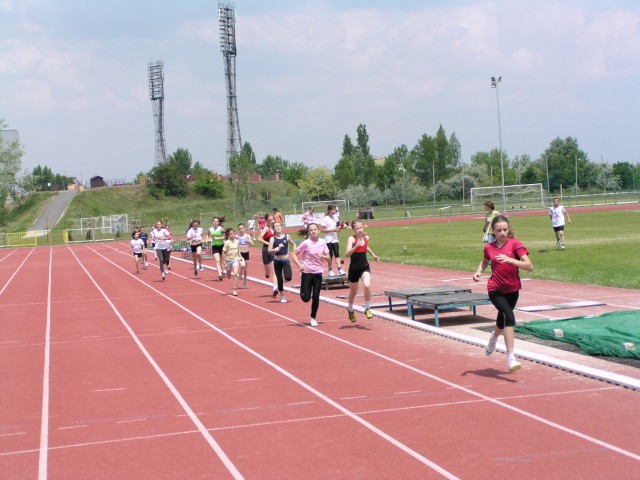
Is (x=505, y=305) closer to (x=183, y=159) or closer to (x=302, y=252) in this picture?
(x=302, y=252)

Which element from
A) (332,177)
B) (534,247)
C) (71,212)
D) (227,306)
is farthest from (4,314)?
(332,177)

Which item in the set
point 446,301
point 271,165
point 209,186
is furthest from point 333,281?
point 271,165

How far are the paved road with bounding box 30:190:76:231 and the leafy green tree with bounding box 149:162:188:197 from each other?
1129cm

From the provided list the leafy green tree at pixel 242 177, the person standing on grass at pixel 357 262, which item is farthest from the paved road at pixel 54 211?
the person standing on grass at pixel 357 262

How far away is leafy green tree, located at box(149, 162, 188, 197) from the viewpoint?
363 feet

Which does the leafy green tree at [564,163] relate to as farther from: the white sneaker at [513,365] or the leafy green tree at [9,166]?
the white sneaker at [513,365]

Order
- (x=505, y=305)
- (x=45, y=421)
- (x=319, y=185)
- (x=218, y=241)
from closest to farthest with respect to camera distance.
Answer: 1. (x=45, y=421)
2. (x=505, y=305)
3. (x=218, y=241)
4. (x=319, y=185)

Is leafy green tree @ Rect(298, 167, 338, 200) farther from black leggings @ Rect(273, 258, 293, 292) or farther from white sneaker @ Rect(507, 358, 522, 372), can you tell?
white sneaker @ Rect(507, 358, 522, 372)

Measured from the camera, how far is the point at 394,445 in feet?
21.4

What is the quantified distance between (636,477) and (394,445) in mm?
1925

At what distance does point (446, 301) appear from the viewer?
41.5 feet

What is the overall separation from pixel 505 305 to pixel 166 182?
105 metres

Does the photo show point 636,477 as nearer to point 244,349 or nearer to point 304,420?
point 304,420

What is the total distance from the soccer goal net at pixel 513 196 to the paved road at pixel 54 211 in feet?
148
